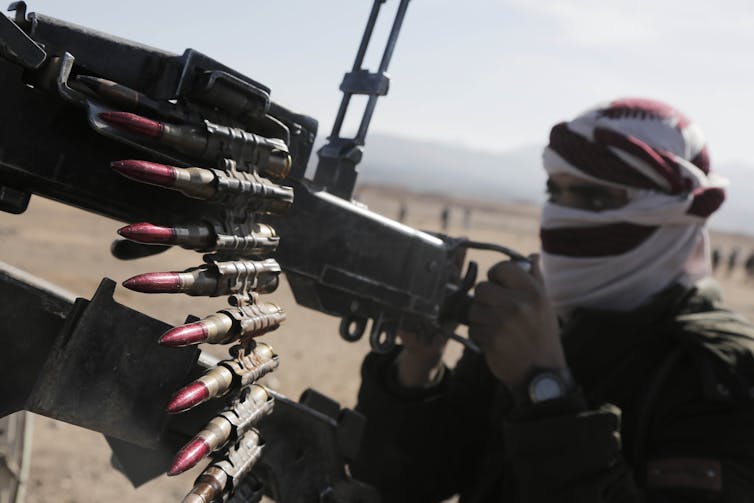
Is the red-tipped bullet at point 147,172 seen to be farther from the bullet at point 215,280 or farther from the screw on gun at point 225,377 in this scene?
the screw on gun at point 225,377

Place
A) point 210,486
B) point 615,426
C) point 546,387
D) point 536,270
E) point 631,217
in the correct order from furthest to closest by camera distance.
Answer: point 631,217, point 536,270, point 546,387, point 615,426, point 210,486

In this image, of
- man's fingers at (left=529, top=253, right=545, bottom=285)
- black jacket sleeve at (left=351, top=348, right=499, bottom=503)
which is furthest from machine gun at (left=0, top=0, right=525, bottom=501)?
black jacket sleeve at (left=351, top=348, right=499, bottom=503)

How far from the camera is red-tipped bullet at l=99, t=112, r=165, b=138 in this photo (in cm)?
137

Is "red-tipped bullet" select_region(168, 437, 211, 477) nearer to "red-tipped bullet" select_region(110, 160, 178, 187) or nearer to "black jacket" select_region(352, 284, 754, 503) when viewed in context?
"red-tipped bullet" select_region(110, 160, 178, 187)

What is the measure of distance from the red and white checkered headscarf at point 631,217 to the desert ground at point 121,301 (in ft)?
3.18

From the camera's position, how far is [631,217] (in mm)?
2768

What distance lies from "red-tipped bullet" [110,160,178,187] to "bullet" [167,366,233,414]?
1.46ft

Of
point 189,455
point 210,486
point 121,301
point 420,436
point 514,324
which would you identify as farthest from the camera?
point 121,301

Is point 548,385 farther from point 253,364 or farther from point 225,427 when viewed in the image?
point 225,427

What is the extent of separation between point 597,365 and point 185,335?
69.2 inches

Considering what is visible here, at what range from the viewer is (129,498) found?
531 centimetres

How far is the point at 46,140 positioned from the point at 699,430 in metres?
2.03

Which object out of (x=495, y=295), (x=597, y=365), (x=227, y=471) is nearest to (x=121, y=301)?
(x=495, y=295)

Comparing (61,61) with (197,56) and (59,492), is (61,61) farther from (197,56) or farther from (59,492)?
(59,492)
